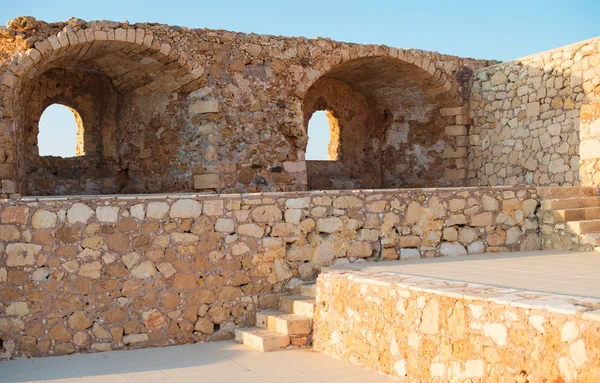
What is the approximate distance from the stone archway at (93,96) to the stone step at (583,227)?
5.53 metres

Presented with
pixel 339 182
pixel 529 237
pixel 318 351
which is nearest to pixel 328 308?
pixel 318 351

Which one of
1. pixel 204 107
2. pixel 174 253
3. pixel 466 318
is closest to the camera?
pixel 466 318

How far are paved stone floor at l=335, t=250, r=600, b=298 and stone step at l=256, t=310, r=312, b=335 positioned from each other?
79 cm

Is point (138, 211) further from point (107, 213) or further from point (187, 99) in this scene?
point (187, 99)

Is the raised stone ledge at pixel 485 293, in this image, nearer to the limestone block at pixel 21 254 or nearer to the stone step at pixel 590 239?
the limestone block at pixel 21 254

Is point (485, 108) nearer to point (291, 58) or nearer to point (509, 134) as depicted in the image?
point (509, 134)

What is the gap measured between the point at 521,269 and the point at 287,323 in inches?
86.5

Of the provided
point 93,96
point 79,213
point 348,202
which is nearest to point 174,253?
point 79,213

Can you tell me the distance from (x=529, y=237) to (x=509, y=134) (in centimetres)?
366

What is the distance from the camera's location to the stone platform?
154 inches

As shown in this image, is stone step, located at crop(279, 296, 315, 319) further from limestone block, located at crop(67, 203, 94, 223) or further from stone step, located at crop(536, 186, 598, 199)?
stone step, located at crop(536, 186, 598, 199)

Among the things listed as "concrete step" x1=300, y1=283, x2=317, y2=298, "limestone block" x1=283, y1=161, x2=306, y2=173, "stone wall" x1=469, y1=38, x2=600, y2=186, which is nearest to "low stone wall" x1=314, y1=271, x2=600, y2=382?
"concrete step" x1=300, y1=283, x2=317, y2=298

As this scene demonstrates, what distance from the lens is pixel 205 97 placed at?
10266 millimetres

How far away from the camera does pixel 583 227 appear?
8.02m
